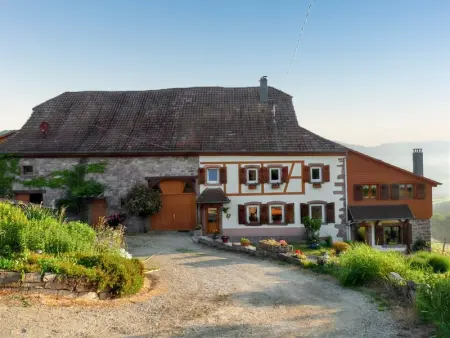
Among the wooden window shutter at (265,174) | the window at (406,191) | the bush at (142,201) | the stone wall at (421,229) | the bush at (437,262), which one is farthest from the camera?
the stone wall at (421,229)

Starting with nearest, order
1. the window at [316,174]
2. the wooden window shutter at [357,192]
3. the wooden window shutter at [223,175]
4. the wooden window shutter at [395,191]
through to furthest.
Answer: the wooden window shutter at [223,175] → the window at [316,174] → the wooden window shutter at [357,192] → the wooden window shutter at [395,191]

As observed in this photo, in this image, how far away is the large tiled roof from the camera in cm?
2411

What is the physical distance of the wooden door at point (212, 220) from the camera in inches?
945

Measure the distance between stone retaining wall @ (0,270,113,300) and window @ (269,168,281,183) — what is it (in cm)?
1628

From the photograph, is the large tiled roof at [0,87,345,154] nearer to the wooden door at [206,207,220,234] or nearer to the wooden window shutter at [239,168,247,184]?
the wooden window shutter at [239,168,247,184]

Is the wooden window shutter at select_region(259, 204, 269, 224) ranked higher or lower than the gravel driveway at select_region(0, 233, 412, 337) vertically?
higher

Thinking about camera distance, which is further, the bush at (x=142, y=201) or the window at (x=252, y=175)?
the window at (x=252, y=175)

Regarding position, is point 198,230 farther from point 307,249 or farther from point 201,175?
point 307,249

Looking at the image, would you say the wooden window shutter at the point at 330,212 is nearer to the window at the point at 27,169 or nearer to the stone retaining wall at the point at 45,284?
the window at the point at 27,169

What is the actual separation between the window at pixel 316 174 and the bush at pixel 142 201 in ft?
29.7

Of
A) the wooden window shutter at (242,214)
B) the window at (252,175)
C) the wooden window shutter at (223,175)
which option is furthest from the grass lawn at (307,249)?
the wooden window shutter at (223,175)

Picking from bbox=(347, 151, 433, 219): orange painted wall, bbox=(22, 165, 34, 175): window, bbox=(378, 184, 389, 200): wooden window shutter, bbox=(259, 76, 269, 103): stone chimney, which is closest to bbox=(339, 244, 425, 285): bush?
bbox=(347, 151, 433, 219): orange painted wall

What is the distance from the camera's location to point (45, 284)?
8.94m

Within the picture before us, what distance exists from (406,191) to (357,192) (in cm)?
319
